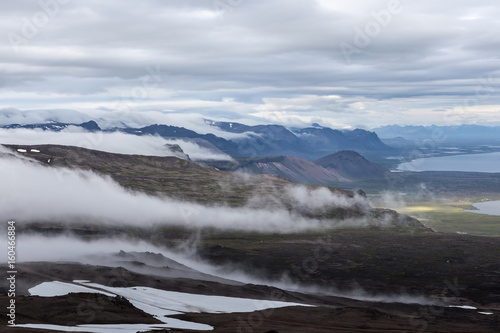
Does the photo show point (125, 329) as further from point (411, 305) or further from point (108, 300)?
point (411, 305)

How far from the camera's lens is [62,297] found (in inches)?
5394

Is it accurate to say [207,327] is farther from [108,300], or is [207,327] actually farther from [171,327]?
[108,300]

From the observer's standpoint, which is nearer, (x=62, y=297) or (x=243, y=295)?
(x=62, y=297)

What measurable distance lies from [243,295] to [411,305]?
157ft

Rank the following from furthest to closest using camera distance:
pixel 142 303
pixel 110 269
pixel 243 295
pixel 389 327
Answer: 1. pixel 110 269
2. pixel 243 295
3. pixel 142 303
4. pixel 389 327

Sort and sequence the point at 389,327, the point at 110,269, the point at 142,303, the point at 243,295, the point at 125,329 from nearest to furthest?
the point at 125,329, the point at 389,327, the point at 142,303, the point at 243,295, the point at 110,269

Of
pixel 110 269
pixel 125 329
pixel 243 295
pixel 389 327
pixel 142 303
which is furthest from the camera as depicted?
pixel 110 269

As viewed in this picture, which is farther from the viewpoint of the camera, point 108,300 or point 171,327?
point 108,300

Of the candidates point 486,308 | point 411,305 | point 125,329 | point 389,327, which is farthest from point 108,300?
point 486,308

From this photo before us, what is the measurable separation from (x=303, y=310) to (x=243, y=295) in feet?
88.4

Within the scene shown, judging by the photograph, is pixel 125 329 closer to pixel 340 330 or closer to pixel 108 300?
pixel 108 300

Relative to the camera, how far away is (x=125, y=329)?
119 metres

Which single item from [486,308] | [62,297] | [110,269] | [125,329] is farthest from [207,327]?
[486,308]

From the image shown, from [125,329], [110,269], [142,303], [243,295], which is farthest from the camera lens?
[110,269]
